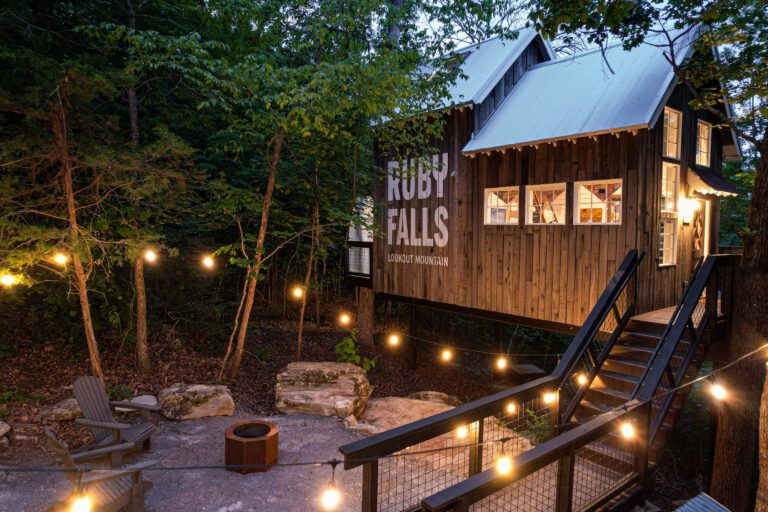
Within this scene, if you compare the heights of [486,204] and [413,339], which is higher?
[486,204]

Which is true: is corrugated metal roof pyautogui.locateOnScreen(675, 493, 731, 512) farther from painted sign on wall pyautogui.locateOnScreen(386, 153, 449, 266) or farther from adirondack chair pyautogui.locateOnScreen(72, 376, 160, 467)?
painted sign on wall pyautogui.locateOnScreen(386, 153, 449, 266)

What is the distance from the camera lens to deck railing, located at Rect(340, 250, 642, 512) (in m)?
3.53

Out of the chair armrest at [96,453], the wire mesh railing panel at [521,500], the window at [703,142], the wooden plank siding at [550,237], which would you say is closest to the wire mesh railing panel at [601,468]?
the wire mesh railing panel at [521,500]

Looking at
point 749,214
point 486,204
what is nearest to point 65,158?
point 486,204

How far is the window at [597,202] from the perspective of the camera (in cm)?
748

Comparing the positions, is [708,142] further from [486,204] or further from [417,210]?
[417,210]

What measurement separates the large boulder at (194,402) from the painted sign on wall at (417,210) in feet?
16.9

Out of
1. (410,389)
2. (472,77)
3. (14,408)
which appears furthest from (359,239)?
(14,408)

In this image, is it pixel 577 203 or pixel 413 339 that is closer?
pixel 577 203

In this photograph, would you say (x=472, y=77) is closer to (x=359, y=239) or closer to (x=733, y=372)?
(x=359, y=239)

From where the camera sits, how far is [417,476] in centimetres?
534

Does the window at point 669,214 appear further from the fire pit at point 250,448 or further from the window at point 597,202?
the fire pit at point 250,448

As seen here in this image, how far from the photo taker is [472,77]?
1017cm

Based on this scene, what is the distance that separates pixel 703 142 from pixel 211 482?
10650mm
